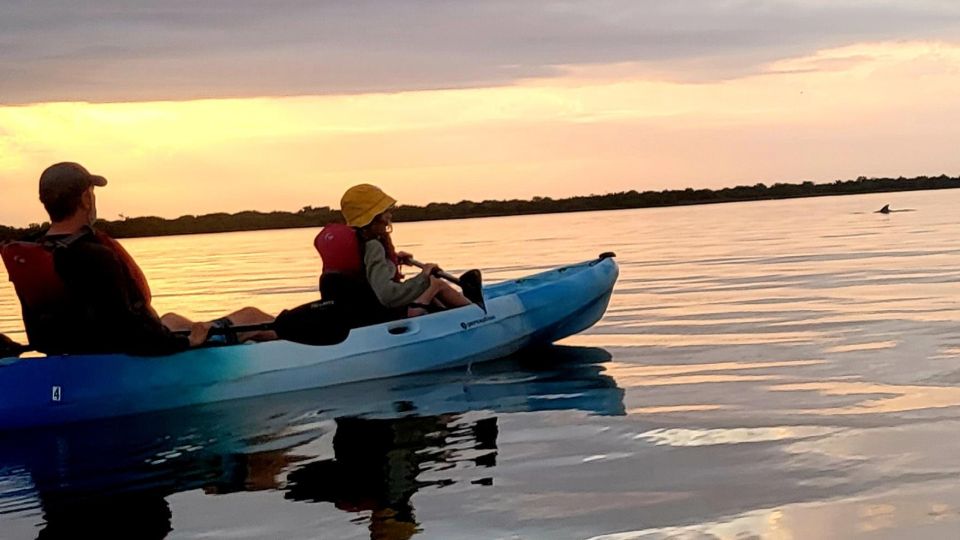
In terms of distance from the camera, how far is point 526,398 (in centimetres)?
845

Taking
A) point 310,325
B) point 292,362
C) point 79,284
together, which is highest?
point 79,284

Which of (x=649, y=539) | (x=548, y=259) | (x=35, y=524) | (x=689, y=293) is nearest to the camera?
(x=649, y=539)

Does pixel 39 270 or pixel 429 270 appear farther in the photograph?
pixel 429 270

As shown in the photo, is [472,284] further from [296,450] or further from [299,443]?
[296,450]

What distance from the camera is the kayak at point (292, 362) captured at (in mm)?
8172

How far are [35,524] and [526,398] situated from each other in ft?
12.3

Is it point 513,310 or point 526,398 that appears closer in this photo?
point 526,398

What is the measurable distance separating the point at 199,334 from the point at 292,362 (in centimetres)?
79

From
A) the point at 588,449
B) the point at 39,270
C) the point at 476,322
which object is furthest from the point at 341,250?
the point at 588,449

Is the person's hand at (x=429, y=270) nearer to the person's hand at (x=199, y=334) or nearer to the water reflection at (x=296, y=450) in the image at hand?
the water reflection at (x=296, y=450)

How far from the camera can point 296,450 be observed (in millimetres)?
6953

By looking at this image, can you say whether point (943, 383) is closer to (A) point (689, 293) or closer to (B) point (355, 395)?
(B) point (355, 395)

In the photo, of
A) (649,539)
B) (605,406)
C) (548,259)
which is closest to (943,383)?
(605,406)

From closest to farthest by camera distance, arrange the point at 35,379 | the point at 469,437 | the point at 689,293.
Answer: the point at 469,437, the point at 35,379, the point at 689,293
